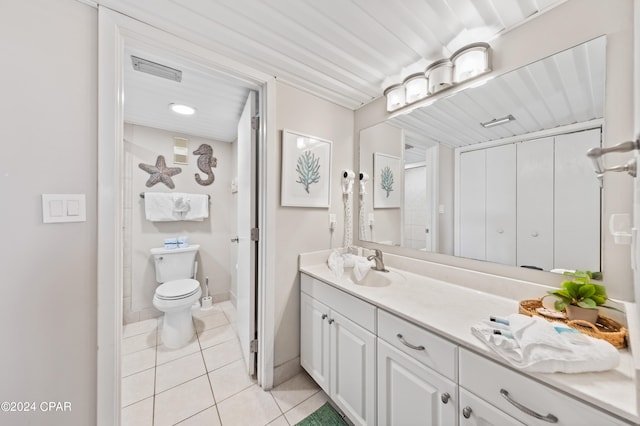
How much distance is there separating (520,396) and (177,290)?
247 cm

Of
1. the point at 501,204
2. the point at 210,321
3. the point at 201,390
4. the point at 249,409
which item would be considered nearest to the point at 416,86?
the point at 501,204

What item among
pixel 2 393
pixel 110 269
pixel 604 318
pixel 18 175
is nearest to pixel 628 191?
pixel 604 318

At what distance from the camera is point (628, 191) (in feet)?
2.81

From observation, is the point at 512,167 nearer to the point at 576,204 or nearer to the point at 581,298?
the point at 576,204

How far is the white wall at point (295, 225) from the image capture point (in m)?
1.63

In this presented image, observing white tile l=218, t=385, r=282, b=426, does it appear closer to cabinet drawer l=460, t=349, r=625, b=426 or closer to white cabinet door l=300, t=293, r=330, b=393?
white cabinet door l=300, t=293, r=330, b=393

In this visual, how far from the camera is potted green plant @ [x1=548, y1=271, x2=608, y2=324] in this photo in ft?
2.69

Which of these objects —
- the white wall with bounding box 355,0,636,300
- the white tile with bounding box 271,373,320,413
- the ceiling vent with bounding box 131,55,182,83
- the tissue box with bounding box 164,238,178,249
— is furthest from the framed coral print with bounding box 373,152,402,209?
the tissue box with bounding box 164,238,178,249

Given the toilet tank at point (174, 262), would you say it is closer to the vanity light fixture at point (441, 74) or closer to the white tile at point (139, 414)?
the white tile at point (139, 414)

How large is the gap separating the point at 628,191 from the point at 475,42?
0.98m

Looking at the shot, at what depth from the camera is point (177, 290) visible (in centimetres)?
211

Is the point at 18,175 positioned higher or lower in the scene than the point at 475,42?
lower

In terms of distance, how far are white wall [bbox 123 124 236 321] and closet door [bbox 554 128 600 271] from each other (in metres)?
2.96

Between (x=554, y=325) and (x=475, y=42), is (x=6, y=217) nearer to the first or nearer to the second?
(x=554, y=325)
